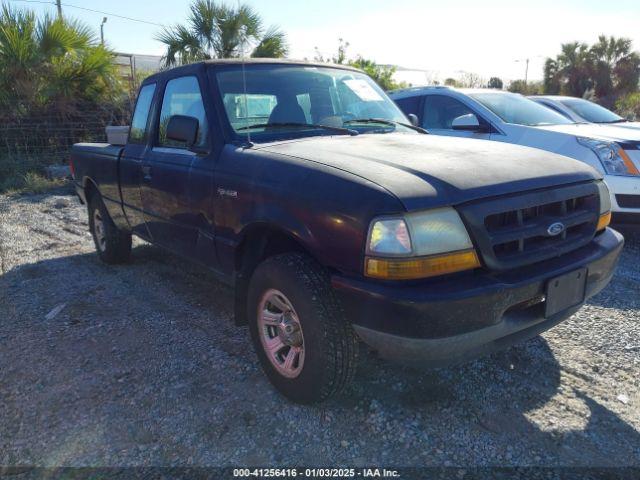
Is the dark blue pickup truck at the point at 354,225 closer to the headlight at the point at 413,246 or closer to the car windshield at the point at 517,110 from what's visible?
the headlight at the point at 413,246

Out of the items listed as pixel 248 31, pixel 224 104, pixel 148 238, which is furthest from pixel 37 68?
pixel 224 104

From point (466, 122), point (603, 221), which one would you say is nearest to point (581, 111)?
point (466, 122)

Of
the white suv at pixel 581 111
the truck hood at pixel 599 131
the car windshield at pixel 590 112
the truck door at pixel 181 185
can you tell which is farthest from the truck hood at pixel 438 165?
the car windshield at pixel 590 112

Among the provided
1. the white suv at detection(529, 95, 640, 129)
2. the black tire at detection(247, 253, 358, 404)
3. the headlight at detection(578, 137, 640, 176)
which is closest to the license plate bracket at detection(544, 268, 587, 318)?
the black tire at detection(247, 253, 358, 404)

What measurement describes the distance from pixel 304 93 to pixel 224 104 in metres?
0.61

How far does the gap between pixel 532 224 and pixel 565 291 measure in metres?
0.36

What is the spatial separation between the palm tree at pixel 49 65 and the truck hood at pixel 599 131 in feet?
30.9

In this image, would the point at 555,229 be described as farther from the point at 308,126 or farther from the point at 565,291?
the point at 308,126

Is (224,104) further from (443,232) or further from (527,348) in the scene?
(527,348)

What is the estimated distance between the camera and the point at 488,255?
2.33m

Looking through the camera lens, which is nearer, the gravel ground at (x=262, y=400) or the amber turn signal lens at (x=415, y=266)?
the amber turn signal lens at (x=415, y=266)

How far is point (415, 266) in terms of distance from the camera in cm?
227

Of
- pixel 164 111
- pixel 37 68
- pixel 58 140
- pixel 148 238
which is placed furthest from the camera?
pixel 58 140

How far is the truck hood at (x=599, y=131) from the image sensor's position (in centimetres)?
574
